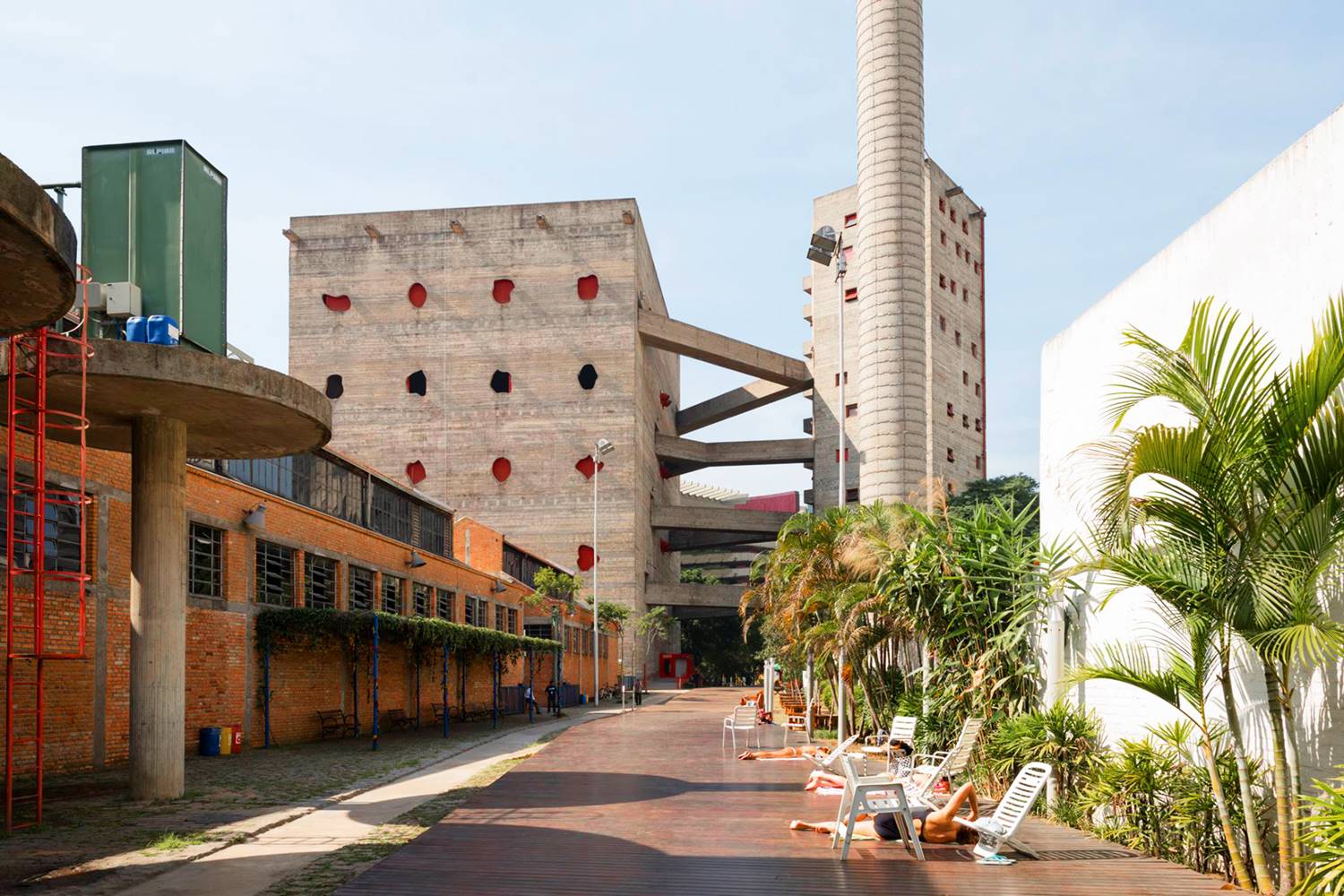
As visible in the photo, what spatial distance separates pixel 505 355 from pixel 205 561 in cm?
4491

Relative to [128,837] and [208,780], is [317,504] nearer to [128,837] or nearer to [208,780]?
[208,780]

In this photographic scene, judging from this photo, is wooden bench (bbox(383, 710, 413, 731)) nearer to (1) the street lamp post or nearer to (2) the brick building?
(2) the brick building

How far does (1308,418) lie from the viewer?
751cm

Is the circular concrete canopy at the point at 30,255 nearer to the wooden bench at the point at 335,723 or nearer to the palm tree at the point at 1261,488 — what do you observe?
the palm tree at the point at 1261,488

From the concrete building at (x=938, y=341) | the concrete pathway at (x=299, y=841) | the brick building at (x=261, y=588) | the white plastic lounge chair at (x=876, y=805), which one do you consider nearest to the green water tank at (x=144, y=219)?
the brick building at (x=261, y=588)

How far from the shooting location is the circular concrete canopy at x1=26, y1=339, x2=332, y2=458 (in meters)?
12.2

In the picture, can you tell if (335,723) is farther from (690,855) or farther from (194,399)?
(690,855)

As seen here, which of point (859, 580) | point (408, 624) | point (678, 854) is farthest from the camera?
point (408, 624)

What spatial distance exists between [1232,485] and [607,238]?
58.0m

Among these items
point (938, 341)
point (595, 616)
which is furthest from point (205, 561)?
point (938, 341)

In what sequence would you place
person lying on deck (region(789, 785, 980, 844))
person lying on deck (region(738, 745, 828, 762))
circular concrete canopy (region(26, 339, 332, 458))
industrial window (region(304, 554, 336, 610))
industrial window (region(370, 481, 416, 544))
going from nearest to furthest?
person lying on deck (region(789, 785, 980, 844))
circular concrete canopy (region(26, 339, 332, 458))
person lying on deck (region(738, 745, 828, 762))
industrial window (region(304, 554, 336, 610))
industrial window (region(370, 481, 416, 544))

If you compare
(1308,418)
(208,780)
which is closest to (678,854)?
(1308,418)

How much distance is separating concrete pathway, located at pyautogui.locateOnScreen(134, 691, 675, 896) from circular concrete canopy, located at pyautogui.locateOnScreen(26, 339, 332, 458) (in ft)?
15.4

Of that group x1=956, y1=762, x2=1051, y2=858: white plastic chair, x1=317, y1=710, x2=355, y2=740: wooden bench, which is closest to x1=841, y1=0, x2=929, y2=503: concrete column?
x1=317, y1=710, x2=355, y2=740: wooden bench
